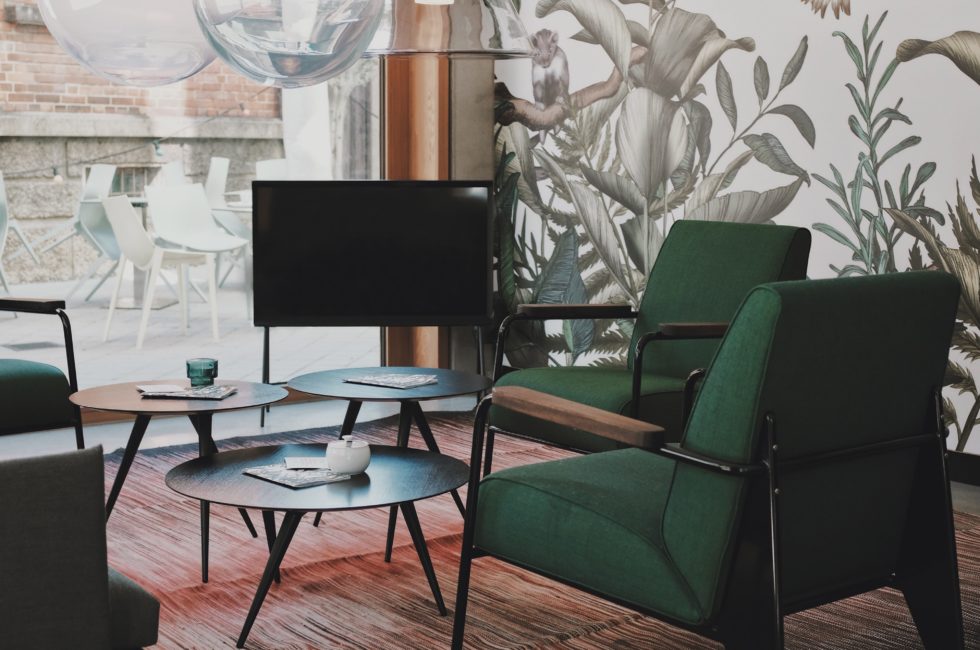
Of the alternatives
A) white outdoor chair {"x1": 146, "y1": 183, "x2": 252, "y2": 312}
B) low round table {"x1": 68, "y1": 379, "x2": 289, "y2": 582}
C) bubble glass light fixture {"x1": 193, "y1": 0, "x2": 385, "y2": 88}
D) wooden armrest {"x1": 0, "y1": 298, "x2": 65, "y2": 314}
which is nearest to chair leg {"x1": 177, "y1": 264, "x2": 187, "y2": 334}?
white outdoor chair {"x1": 146, "y1": 183, "x2": 252, "y2": 312}

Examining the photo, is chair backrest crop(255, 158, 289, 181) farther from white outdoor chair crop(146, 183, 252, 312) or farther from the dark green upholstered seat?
the dark green upholstered seat

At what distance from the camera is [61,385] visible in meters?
3.76

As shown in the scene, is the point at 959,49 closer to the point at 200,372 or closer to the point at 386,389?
the point at 386,389

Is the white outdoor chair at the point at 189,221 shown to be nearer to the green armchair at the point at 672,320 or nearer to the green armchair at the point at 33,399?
the green armchair at the point at 33,399

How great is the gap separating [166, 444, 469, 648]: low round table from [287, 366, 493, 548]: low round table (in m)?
0.31

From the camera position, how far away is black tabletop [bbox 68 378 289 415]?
321cm

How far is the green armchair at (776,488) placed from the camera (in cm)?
208

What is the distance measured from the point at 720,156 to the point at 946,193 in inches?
38.8

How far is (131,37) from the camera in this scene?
5.35 ft

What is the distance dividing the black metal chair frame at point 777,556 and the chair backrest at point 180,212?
3.20 metres

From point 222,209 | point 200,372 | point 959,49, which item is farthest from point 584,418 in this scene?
point 222,209

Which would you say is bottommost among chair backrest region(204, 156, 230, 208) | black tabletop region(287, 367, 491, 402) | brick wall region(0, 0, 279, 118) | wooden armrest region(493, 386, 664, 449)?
black tabletop region(287, 367, 491, 402)

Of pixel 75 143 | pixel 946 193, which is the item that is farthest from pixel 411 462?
pixel 75 143

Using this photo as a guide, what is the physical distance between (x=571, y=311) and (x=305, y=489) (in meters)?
1.45
